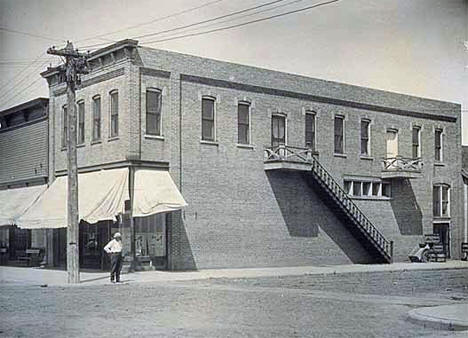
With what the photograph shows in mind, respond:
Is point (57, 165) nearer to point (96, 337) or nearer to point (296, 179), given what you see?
point (296, 179)

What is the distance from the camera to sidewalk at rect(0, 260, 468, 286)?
21406mm

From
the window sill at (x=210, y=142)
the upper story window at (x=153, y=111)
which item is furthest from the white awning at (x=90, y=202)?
the window sill at (x=210, y=142)

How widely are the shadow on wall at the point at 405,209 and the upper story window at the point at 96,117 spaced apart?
11.6 metres

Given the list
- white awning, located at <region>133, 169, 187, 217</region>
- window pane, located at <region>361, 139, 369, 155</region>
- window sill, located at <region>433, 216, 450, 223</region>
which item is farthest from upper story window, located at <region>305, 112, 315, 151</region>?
white awning, located at <region>133, 169, 187, 217</region>

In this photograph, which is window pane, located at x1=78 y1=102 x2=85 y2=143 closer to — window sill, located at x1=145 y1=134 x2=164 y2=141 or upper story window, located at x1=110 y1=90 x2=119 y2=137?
upper story window, located at x1=110 y1=90 x2=119 y2=137

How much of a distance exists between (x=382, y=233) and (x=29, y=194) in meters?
13.2

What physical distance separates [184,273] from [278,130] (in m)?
7.07

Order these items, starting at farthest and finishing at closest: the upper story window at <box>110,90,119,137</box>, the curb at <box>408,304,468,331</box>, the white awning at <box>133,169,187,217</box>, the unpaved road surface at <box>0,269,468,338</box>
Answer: the upper story window at <box>110,90,119,137</box> → the white awning at <box>133,169,187,217</box> → the curb at <box>408,304,468,331</box> → the unpaved road surface at <box>0,269,468,338</box>

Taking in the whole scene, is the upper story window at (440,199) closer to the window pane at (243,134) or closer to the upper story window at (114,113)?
the window pane at (243,134)

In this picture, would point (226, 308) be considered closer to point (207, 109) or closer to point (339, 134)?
point (207, 109)

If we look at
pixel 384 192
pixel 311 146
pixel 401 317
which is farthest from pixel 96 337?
pixel 384 192

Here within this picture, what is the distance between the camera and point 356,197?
100 ft

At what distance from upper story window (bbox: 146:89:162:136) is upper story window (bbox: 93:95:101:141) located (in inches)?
63.3

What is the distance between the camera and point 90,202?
77.7 feet
